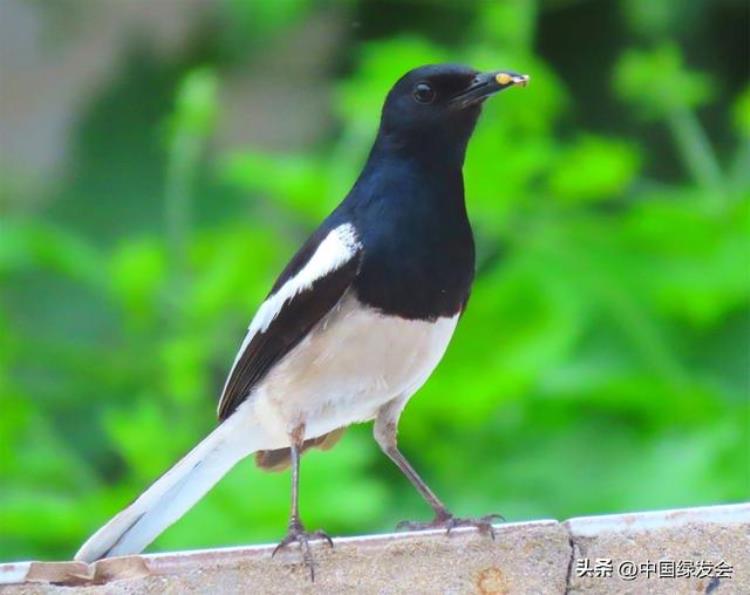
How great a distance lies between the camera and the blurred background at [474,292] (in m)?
4.83

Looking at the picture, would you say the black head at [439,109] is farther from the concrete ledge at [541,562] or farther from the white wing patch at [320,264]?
the concrete ledge at [541,562]

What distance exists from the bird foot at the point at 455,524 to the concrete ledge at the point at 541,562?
0.09m

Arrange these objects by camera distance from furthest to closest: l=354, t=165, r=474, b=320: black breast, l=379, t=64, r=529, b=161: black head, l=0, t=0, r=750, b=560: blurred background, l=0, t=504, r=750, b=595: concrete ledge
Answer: l=0, t=0, r=750, b=560: blurred background < l=379, t=64, r=529, b=161: black head < l=354, t=165, r=474, b=320: black breast < l=0, t=504, r=750, b=595: concrete ledge

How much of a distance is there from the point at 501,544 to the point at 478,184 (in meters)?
2.50

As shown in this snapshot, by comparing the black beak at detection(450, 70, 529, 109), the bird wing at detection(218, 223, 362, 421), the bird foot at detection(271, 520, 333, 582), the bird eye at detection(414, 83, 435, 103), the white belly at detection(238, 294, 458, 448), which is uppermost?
the bird eye at detection(414, 83, 435, 103)

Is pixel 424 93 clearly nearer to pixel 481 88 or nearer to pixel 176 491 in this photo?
pixel 481 88

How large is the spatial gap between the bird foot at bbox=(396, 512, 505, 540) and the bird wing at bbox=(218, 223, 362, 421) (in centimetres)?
41

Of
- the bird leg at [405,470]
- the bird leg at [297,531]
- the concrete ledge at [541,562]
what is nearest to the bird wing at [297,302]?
the bird leg at [297,531]

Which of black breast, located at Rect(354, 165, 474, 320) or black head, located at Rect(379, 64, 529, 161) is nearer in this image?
black breast, located at Rect(354, 165, 474, 320)

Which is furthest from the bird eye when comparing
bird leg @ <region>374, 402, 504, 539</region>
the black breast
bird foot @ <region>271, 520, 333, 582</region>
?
bird foot @ <region>271, 520, 333, 582</region>

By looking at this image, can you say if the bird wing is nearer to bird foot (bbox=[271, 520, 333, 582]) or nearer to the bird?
the bird

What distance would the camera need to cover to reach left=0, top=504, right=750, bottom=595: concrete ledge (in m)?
2.68

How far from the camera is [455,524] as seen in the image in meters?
3.05

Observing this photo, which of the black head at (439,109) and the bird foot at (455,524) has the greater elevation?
the black head at (439,109)
